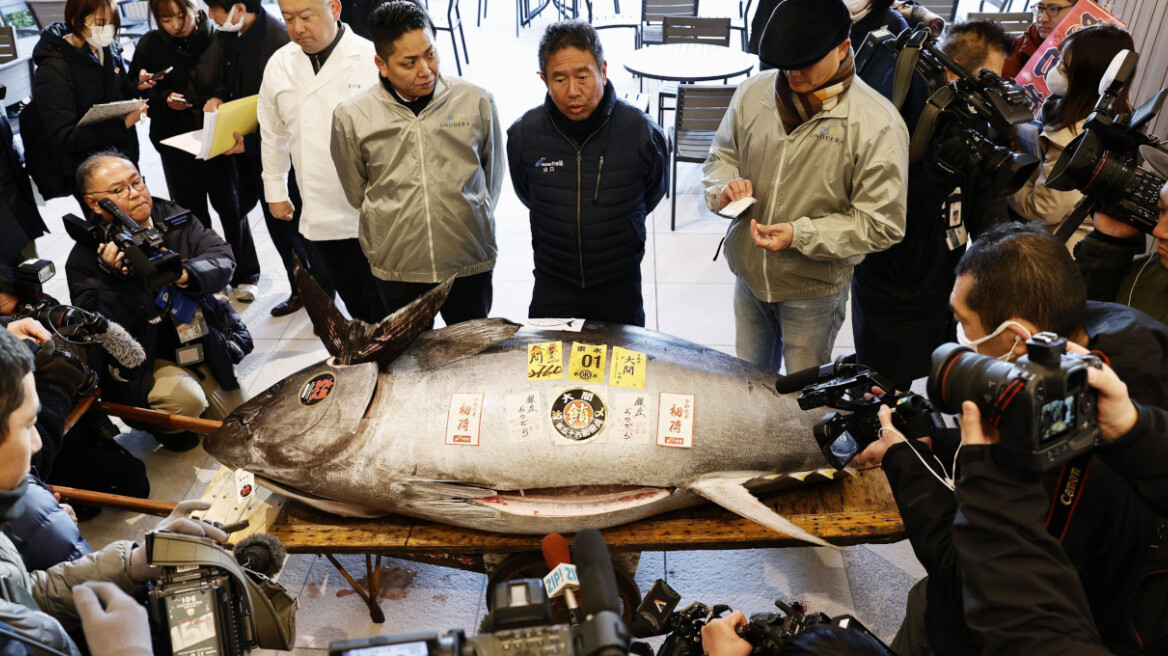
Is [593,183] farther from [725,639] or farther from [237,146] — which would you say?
[237,146]

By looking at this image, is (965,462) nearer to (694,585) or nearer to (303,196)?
(694,585)

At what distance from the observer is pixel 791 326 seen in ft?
9.23

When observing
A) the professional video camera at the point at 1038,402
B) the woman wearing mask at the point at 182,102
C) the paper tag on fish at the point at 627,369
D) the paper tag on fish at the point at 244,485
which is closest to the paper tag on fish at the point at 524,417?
the paper tag on fish at the point at 627,369

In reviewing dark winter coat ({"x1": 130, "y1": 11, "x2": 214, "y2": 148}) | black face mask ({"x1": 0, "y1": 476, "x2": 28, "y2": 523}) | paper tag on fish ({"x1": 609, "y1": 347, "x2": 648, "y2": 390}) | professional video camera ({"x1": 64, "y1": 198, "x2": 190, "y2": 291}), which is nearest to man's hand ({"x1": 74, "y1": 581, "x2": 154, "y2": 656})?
black face mask ({"x1": 0, "y1": 476, "x2": 28, "y2": 523})

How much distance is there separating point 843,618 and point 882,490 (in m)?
0.91

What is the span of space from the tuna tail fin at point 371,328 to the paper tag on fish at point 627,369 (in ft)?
1.77

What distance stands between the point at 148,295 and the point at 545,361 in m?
1.67

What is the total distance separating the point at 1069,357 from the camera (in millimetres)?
1390

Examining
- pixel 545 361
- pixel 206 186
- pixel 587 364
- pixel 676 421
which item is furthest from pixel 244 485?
pixel 206 186

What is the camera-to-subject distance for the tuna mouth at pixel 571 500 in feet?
7.59

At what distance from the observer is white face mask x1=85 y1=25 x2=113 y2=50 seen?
3.85 metres

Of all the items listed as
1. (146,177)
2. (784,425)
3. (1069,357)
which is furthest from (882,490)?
(146,177)

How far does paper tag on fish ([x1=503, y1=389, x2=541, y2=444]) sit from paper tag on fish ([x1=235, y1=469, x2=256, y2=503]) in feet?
2.67

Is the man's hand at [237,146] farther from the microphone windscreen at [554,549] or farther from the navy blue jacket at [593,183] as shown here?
the microphone windscreen at [554,549]
